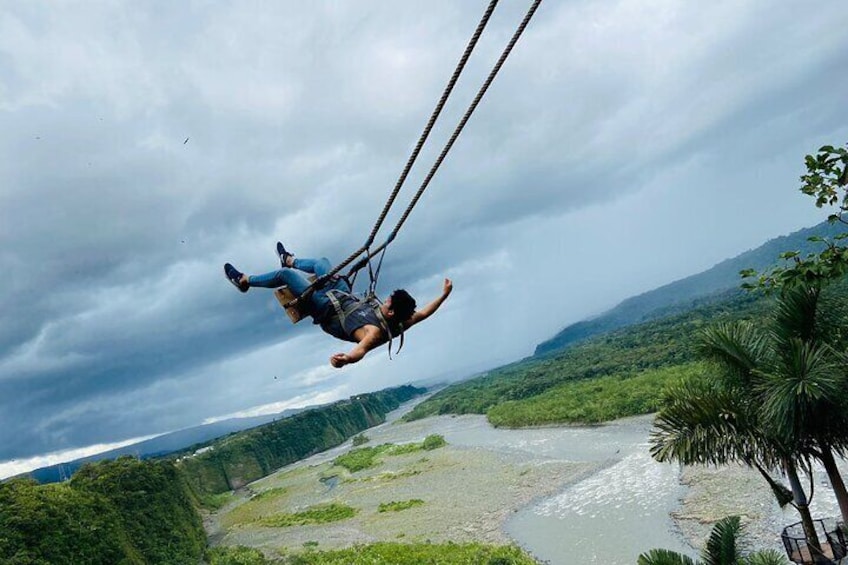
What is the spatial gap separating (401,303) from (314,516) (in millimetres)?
39617

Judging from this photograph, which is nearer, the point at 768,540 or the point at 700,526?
the point at 768,540

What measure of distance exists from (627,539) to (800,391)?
57.7 feet

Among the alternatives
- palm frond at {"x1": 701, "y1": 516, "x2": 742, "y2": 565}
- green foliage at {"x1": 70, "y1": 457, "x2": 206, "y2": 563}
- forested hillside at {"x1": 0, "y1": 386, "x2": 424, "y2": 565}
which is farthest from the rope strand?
green foliage at {"x1": 70, "y1": 457, "x2": 206, "y2": 563}

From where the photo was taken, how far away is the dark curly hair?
4.87m

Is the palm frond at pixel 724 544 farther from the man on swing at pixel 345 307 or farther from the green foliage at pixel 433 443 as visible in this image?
the green foliage at pixel 433 443

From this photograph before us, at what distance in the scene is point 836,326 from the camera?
A: 780 cm

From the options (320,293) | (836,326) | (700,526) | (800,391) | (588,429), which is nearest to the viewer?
(320,293)

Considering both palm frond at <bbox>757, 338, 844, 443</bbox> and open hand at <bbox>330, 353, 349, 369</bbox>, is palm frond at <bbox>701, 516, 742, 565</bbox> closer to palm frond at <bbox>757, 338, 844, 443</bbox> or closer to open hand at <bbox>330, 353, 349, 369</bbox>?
palm frond at <bbox>757, 338, 844, 443</bbox>

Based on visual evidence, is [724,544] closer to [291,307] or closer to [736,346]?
[736,346]

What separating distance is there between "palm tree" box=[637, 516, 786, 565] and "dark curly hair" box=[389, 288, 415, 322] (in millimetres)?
5634

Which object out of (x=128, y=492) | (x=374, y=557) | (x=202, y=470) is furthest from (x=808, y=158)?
(x=202, y=470)

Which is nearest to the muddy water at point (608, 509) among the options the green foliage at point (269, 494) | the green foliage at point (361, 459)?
the green foliage at point (361, 459)

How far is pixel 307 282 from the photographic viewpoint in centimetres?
569

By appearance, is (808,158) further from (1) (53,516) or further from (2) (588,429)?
(2) (588,429)
